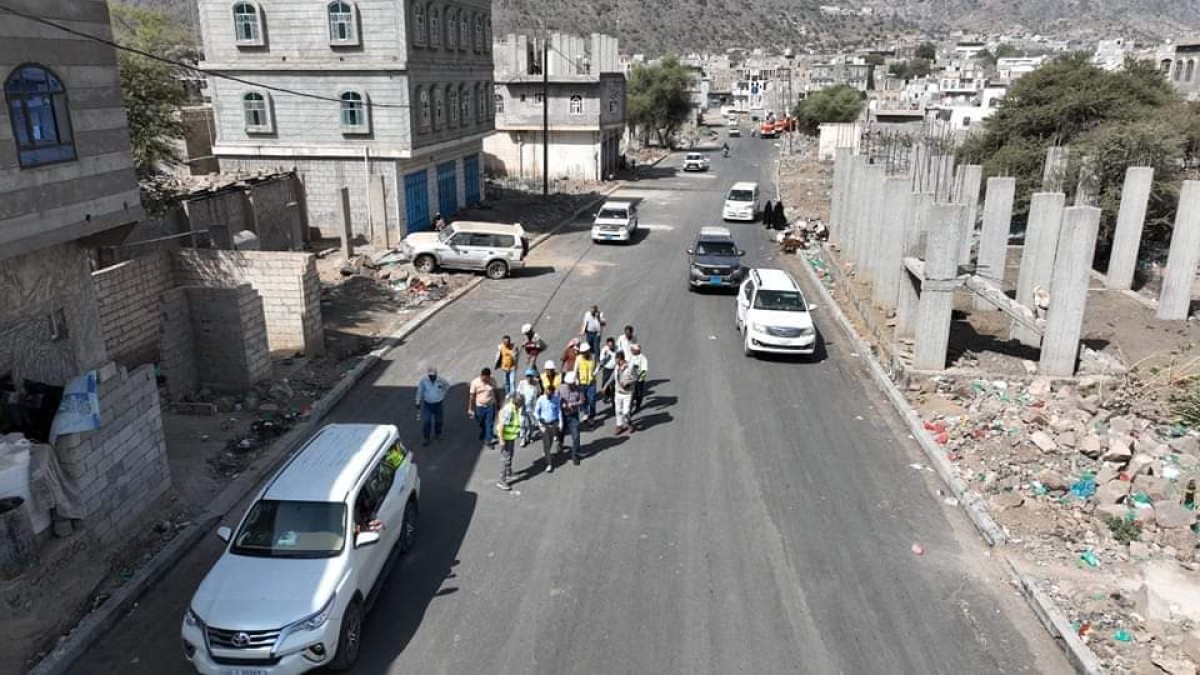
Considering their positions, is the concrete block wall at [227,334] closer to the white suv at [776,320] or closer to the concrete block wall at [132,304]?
the concrete block wall at [132,304]

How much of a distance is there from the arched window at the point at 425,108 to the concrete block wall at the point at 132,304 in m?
15.0

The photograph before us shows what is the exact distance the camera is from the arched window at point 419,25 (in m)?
30.5

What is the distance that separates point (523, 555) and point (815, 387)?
8691 mm

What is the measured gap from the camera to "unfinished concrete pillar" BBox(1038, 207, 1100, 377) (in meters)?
15.9

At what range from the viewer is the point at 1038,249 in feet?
63.6


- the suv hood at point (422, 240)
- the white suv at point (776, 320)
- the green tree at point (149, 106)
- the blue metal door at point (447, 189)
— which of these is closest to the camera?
the white suv at point (776, 320)

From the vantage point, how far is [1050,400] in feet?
50.5

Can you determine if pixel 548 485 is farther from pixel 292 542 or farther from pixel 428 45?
pixel 428 45

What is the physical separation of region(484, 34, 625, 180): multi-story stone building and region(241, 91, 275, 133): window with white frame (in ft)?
78.0

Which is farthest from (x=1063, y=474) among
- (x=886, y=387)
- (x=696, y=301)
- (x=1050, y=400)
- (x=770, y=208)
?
(x=770, y=208)

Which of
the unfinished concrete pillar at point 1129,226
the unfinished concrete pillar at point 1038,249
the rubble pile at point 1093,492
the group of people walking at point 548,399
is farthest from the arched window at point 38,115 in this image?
the unfinished concrete pillar at point 1129,226

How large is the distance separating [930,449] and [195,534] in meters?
11.4

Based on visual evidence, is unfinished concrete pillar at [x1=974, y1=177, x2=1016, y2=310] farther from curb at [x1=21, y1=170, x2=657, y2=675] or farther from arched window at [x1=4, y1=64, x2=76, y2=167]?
arched window at [x1=4, y1=64, x2=76, y2=167]

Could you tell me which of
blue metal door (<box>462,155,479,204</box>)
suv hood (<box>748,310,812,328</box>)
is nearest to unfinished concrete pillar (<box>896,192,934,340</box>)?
suv hood (<box>748,310,812,328</box>)
